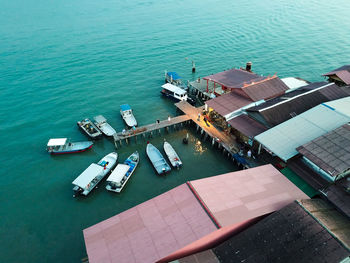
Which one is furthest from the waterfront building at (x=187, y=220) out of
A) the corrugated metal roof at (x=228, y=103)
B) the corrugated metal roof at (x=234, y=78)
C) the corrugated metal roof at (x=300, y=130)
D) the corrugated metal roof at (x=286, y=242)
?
the corrugated metal roof at (x=234, y=78)

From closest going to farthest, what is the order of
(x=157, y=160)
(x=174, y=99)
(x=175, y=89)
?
(x=157, y=160) < (x=175, y=89) < (x=174, y=99)

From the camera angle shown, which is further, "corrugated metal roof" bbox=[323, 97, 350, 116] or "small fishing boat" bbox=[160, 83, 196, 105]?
"small fishing boat" bbox=[160, 83, 196, 105]

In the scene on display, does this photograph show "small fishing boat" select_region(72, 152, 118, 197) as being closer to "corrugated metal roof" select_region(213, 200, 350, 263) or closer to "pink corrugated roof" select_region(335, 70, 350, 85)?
"corrugated metal roof" select_region(213, 200, 350, 263)

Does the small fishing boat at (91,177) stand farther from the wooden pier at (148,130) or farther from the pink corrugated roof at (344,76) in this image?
the pink corrugated roof at (344,76)

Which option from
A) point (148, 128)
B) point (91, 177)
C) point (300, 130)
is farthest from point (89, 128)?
point (300, 130)

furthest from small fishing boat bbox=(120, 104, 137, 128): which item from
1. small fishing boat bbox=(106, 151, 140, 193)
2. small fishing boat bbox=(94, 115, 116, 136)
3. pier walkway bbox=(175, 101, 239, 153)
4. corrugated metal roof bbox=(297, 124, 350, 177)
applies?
corrugated metal roof bbox=(297, 124, 350, 177)

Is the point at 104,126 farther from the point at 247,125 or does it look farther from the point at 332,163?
the point at 332,163

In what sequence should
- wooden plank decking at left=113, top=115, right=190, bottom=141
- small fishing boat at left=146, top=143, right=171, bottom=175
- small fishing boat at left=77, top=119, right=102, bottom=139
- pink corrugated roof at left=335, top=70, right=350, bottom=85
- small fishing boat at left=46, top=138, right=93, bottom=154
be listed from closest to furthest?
small fishing boat at left=146, top=143, right=171, bottom=175
small fishing boat at left=46, top=138, right=93, bottom=154
wooden plank decking at left=113, top=115, right=190, bottom=141
small fishing boat at left=77, top=119, right=102, bottom=139
pink corrugated roof at left=335, top=70, right=350, bottom=85
